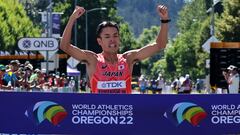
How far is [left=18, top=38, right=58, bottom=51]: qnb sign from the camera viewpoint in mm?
24406

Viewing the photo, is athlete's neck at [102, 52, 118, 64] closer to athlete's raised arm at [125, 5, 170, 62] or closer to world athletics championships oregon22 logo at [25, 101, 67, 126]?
athlete's raised arm at [125, 5, 170, 62]

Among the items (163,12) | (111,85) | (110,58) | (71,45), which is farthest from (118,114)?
(163,12)

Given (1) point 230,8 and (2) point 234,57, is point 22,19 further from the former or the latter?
(2) point 234,57

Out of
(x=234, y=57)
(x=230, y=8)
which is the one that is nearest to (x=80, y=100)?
(x=234, y=57)

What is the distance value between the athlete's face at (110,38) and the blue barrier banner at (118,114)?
424 mm

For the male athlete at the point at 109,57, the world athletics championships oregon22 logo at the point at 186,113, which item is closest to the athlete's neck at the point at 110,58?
the male athlete at the point at 109,57

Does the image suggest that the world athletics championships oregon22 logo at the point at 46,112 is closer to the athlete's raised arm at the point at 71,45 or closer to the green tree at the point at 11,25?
the athlete's raised arm at the point at 71,45

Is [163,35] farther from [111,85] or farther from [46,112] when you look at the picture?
[46,112]

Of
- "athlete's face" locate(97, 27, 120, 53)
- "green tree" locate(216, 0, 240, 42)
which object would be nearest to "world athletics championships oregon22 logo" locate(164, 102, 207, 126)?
"athlete's face" locate(97, 27, 120, 53)

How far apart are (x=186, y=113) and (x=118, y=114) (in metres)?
0.59

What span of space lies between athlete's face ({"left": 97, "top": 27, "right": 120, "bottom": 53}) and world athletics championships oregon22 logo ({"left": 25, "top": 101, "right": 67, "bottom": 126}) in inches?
26.2

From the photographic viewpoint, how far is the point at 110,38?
7398 mm

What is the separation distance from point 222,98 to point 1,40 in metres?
56.2

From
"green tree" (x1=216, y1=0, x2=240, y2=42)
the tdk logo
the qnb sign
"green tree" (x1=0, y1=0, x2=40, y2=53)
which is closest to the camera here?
the tdk logo
